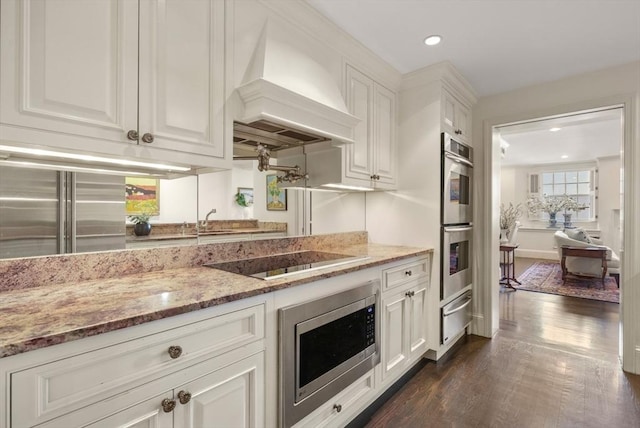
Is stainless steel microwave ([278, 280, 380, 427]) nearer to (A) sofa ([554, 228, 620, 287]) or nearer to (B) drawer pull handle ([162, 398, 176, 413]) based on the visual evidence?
(B) drawer pull handle ([162, 398, 176, 413])

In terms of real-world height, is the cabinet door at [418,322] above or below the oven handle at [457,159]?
below

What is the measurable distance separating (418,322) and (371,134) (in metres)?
1.50

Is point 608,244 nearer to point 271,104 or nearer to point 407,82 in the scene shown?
point 407,82

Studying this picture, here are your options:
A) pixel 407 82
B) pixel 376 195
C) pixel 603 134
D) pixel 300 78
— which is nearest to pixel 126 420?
pixel 300 78

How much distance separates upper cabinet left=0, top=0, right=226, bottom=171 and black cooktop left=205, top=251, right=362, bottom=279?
1.95 feet

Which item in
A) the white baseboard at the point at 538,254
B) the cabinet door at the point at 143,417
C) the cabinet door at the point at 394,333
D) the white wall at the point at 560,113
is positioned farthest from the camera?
the white baseboard at the point at 538,254

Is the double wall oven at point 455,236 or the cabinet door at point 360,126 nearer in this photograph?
the cabinet door at point 360,126

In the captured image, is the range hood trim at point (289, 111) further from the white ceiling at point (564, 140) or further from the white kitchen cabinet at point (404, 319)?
the white ceiling at point (564, 140)

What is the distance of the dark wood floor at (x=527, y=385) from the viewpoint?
193 cm

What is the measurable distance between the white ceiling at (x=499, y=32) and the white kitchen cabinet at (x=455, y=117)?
0.85ft

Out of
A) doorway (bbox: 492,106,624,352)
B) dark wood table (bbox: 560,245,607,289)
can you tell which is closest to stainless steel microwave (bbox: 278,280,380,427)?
doorway (bbox: 492,106,624,352)

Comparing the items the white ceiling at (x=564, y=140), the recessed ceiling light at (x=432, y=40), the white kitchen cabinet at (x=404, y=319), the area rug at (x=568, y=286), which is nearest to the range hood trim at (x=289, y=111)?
the recessed ceiling light at (x=432, y=40)

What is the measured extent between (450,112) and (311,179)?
4.75ft

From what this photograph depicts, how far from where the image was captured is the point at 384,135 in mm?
2623
